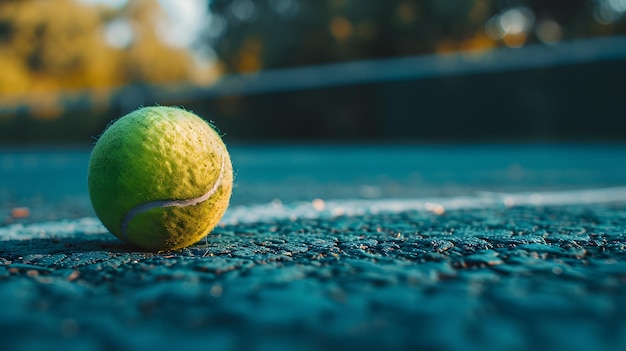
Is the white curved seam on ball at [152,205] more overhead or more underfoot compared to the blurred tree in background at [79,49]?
more underfoot

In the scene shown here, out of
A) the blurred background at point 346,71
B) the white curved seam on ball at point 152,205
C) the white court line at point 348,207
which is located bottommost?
the white court line at point 348,207

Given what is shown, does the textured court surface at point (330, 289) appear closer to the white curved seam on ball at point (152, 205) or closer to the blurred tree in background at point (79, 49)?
the white curved seam on ball at point (152, 205)

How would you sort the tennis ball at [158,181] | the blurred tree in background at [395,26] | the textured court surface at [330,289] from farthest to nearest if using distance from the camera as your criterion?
1. the blurred tree in background at [395,26]
2. the tennis ball at [158,181]
3. the textured court surface at [330,289]

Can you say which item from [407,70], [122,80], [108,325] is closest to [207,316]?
[108,325]

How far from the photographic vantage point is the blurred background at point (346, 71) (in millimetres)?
11102

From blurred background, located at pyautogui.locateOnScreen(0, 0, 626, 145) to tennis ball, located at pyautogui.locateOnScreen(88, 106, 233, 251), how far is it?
9693 mm

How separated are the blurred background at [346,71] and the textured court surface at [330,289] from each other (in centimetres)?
989

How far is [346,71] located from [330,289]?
43.8 ft

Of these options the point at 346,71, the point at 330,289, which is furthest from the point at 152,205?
the point at 346,71

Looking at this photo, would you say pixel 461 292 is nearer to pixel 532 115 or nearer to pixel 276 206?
pixel 276 206

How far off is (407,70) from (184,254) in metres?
12.0

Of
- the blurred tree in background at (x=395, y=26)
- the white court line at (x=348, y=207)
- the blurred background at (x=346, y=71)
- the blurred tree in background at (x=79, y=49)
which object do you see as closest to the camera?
the white court line at (x=348, y=207)

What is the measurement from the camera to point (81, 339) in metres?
0.88

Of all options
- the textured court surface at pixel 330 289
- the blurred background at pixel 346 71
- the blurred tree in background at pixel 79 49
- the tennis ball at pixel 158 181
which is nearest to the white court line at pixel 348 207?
the textured court surface at pixel 330 289
